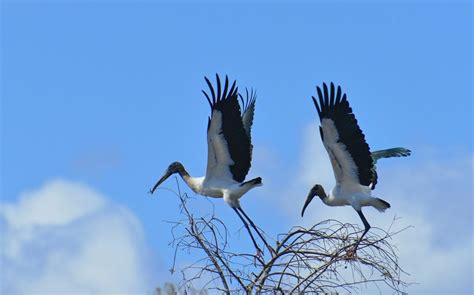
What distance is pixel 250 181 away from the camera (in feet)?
46.6

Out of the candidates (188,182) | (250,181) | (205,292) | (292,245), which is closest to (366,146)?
(250,181)

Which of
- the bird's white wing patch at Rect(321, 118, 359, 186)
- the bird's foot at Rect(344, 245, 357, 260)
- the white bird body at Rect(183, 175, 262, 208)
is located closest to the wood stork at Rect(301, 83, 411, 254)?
the bird's white wing patch at Rect(321, 118, 359, 186)

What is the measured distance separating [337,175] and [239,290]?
473cm

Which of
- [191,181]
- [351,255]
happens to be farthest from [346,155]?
[351,255]

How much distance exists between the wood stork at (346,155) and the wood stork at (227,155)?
101 cm

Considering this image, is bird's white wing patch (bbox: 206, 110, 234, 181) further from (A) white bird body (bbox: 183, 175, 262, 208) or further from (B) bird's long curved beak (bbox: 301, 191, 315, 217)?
(B) bird's long curved beak (bbox: 301, 191, 315, 217)

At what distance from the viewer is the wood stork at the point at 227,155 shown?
13867 millimetres

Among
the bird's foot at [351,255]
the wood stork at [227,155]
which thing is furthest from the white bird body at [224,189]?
the bird's foot at [351,255]

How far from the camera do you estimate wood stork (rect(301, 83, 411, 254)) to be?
44.6ft

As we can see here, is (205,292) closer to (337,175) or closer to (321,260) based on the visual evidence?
(321,260)

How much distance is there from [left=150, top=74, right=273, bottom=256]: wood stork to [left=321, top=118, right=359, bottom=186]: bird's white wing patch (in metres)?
0.95

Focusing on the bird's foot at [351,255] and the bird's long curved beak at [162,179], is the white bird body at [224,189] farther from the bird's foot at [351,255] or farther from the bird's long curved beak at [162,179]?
the bird's foot at [351,255]

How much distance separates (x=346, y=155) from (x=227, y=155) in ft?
4.83

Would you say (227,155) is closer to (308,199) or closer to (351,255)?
(308,199)
